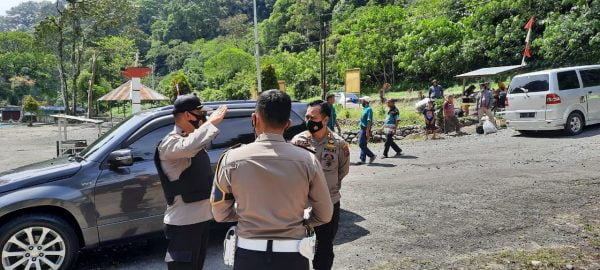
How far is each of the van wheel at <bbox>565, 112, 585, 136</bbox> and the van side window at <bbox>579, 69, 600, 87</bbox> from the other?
0.87 m

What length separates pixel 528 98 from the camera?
471 inches

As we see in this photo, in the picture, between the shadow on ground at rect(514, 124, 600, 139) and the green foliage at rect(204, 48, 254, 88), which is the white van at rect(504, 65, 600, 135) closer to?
the shadow on ground at rect(514, 124, 600, 139)

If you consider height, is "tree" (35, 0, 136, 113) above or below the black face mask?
above

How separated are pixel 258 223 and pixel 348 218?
4.10m

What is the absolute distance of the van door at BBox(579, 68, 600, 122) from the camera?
1197 centimetres

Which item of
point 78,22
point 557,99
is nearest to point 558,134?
point 557,99

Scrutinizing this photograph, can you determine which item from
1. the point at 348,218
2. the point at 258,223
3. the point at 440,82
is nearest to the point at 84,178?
the point at 258,223

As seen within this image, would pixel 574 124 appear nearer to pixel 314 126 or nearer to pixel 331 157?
pixel 331 157

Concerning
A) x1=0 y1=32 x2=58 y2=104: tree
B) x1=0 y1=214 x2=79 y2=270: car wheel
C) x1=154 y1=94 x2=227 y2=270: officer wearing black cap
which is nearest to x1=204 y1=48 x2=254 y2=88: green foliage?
x1=0 y1=32 x2=58 y2=104: tree

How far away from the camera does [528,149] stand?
433 inches

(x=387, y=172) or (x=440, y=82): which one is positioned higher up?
(x=440, y=82)

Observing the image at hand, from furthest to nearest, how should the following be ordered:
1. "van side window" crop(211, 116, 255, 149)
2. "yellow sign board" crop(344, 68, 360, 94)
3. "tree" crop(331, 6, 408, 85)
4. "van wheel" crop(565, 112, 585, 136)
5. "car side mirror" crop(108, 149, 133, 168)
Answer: "tree" crop(331, 6, 408, 85)
"yellow sign board" crop(344, 68, 360, 94)
"van wheel" crop(565, 112, 585, 136)
"van side window" crop(211, 116, 255, 149)
"car side mirror" crop(108, 149, 133, 168)

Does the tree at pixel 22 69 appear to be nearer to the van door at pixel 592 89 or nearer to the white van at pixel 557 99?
the white van at pixel 557 99

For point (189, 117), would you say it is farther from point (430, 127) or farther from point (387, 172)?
point (430, 127)
